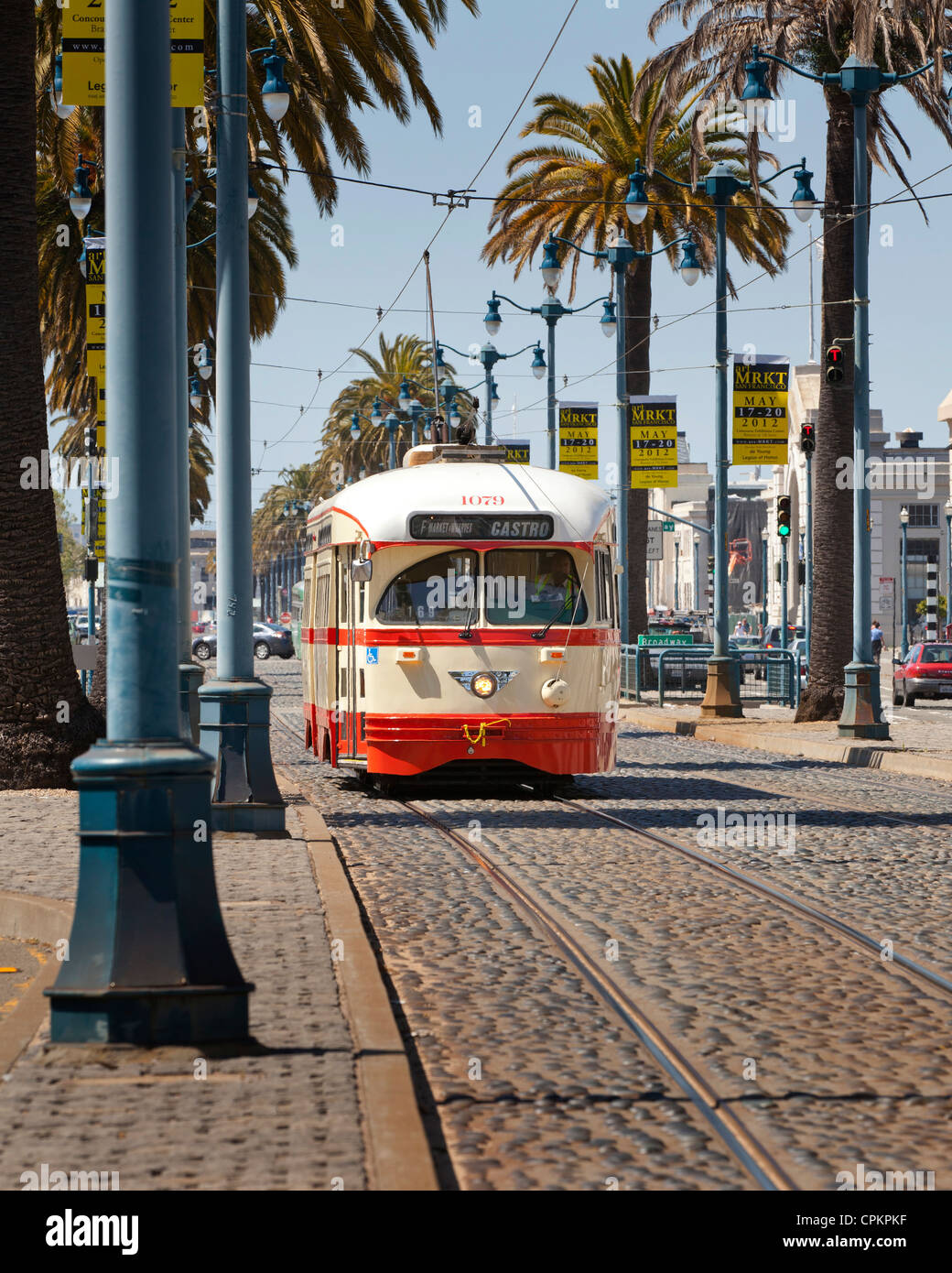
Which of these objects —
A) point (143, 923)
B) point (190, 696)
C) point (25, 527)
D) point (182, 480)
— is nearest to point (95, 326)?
point (182, 480)

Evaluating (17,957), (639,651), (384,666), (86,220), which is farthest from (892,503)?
(17,957)

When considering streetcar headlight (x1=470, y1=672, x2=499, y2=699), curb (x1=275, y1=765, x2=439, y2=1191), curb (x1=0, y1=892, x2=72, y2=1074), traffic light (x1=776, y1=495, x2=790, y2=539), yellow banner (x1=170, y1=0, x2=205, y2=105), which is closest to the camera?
curb (x1=275, y1=765, x2=439, y2=1191)

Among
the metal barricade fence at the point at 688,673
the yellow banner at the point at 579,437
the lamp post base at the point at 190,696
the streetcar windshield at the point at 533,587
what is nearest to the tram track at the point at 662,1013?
the streetcar windshield at the point at 533,587

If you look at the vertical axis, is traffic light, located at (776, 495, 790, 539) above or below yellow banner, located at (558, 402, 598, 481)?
below

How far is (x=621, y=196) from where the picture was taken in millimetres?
36375

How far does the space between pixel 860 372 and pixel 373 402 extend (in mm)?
39400

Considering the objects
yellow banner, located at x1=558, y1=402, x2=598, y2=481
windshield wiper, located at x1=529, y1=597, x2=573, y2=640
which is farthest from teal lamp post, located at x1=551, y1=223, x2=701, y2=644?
windshield wiper, located at x1=529, y1=597, x2=573, y2=640

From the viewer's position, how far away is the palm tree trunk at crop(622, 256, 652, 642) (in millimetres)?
37250

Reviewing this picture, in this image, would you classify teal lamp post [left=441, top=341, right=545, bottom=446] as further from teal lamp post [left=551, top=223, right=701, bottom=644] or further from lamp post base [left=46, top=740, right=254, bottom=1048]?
lamp post base [left=46, top=740, right=254, bottom=1048]

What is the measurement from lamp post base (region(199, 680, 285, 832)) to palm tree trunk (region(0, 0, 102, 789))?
9.18 feet

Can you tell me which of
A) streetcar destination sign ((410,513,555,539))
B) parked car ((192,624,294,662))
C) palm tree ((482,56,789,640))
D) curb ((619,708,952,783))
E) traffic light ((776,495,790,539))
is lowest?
curb ((619,708,952,783))

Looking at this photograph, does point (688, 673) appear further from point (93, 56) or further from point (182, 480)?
point (93, 56)
